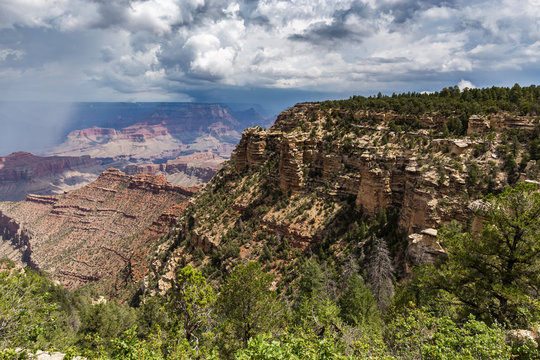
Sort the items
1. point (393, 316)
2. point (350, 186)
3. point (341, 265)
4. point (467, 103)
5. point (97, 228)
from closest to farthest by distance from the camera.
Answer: point (393, 316), point (341, 265), point (467, 103), point (350, 186), point (97, 228)

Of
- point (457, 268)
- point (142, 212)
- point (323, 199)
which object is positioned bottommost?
point (142, 212)

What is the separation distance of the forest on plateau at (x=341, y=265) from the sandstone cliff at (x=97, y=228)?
40.5 meters

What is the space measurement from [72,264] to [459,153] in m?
132

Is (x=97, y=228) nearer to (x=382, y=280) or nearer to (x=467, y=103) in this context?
(x=382, y=280)

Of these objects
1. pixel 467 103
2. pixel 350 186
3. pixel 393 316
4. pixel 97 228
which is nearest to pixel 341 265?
pixel 350 186

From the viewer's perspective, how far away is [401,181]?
41.5 meters

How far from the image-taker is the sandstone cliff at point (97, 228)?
319 feet

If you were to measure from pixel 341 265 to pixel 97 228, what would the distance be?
14996cm

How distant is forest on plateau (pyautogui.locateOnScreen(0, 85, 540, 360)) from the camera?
13.2m

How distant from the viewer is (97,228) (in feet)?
480

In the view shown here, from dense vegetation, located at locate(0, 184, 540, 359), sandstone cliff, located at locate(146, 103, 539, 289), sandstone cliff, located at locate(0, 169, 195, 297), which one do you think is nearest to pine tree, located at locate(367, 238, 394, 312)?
sandstone cliff, located at locate(146, 103, 539, 289)

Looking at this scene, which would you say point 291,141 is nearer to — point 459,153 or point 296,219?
point 296,219

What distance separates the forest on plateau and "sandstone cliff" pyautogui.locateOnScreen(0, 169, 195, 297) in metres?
40.5

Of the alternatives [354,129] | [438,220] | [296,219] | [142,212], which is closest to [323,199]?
[296,219]
